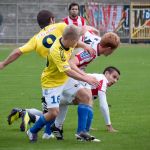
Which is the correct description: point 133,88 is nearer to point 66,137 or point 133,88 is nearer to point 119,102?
point 119,102

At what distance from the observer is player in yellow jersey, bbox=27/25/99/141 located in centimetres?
1067

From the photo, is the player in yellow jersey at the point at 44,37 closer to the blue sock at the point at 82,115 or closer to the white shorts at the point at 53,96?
the white shorts at the point at 53,96

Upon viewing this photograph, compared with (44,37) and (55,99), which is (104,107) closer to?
(55,99)

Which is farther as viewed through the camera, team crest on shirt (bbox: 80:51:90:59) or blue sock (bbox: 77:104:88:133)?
team crest on shirt (bbox: 80:51:90:59)

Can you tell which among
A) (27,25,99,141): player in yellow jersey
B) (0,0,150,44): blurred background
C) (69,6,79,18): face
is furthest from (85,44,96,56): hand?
(0,0,150,44): blurred background

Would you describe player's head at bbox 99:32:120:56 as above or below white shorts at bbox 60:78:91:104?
above

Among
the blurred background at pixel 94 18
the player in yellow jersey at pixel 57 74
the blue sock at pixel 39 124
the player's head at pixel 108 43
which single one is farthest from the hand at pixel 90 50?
the blurred background at pixel 94 18

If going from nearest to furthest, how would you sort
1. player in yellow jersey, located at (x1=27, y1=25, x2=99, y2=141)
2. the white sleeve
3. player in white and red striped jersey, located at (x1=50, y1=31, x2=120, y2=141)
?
player in yellow jersey, located at (x1=27, y1=25, x2=99, y2=141), player in white and red striped jersey, located at (x1=50, y1=31, x2=120, y2=141), the white sleeve

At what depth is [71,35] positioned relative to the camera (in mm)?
10680

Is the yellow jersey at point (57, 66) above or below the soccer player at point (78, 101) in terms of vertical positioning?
above

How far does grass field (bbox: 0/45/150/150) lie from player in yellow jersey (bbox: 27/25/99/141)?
39 cm

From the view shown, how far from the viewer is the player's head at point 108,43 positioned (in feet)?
37.5

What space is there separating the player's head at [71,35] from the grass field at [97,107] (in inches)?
55.5

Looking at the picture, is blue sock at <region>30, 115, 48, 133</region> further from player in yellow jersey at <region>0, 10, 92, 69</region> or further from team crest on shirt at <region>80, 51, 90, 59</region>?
team crest on shirt at <region>80, 51, 90, 59</region>
